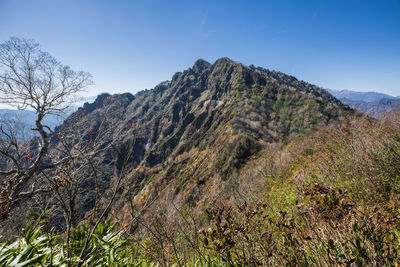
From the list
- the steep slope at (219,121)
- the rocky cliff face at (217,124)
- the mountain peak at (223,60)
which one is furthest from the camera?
the mountain peak at (223,60)

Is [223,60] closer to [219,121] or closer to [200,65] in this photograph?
[200,65]

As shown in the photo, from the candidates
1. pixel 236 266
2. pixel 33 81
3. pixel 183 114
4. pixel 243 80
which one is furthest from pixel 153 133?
pixel 236 266

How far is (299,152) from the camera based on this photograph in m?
10.4

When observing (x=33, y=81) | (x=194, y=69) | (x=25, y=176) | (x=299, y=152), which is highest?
(x=194, y=69)

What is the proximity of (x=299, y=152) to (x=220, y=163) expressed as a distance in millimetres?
35343

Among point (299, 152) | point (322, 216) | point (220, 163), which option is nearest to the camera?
point (322, 216)

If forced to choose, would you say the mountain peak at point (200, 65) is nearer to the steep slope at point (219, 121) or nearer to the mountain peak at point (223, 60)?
the steep slope at point (219, 121)

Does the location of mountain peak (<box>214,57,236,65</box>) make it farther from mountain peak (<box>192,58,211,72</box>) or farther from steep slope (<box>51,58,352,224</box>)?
mountain peak (<box>192,58,211,72</box>)

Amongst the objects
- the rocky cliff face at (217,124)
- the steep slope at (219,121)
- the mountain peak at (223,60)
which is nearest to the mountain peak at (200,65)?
the rocky cliff face at (217,124)

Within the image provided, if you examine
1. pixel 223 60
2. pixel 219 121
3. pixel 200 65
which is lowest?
pixel 219 121

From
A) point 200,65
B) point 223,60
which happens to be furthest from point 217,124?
point 200,65

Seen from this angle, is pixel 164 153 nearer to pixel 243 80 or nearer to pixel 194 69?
pixel 243 80

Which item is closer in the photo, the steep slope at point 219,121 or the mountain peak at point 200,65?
the steep slope at point 219,121

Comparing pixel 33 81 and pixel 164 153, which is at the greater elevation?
pixel 33 81
